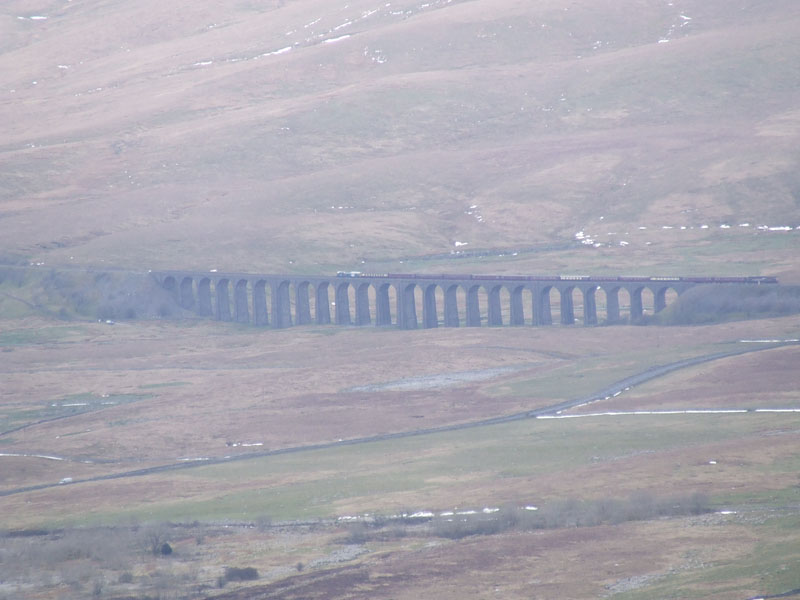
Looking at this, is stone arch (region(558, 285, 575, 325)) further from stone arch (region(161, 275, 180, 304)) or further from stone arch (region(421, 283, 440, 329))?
stone arch (region(161, 275, 180, 304))

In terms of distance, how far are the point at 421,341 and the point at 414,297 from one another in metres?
14.3

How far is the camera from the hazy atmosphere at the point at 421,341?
42969mm

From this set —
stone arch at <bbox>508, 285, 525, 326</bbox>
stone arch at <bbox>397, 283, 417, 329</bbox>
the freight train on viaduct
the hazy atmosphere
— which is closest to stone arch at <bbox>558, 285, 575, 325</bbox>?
the freight train on viaduct

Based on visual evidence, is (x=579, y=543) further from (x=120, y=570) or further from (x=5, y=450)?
(x=5, y=450)

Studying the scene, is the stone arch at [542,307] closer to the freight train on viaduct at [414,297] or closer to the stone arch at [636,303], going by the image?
the freight train on viaduct at [414,297]

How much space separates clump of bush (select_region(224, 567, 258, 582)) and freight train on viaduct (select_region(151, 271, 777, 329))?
60.9m

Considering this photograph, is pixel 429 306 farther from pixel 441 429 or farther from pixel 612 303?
pixel 441 429

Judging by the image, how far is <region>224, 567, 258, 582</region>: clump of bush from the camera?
40.8m

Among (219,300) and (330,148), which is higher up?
(330,148)

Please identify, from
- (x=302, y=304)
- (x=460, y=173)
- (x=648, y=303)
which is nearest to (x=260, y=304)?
(x=302, y=304)

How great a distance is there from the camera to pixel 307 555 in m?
43.2

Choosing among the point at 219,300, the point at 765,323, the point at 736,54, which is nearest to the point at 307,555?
the point at 765,323

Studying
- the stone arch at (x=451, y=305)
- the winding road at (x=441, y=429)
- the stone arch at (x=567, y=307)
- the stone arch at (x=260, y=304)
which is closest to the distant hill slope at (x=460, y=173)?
the stone arch at (x=260, y=304)

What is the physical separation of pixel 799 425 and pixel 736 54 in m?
141
